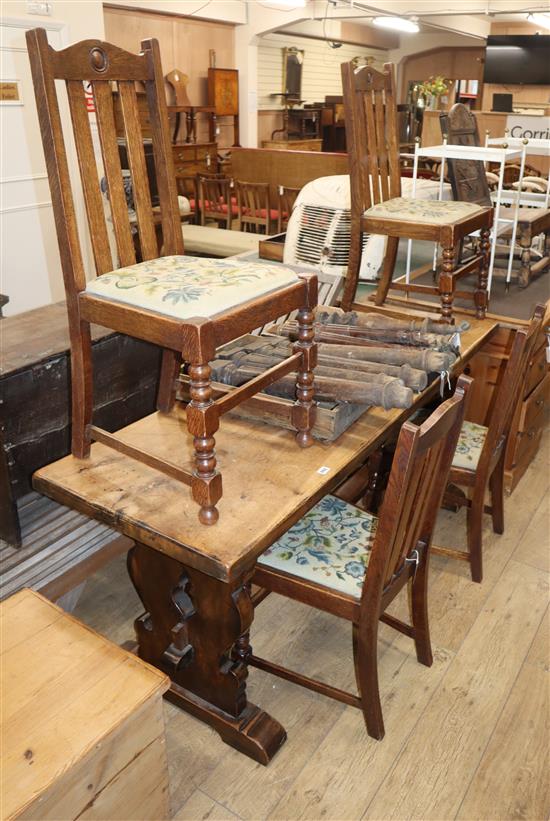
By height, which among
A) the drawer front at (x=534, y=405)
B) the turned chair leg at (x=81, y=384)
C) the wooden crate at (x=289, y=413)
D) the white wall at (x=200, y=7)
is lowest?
the drawer front at (x=534, y=405)

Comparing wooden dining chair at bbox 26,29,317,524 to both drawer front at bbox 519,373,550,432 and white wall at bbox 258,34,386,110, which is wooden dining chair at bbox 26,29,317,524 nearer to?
drawer front at bbox 519,373,550,432

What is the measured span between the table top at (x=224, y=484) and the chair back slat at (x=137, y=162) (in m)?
0.50

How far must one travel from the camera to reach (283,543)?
1.70 metres

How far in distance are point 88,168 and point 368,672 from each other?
134 centimetres

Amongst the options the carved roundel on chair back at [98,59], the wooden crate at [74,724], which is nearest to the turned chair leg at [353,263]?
the carved roundel on chair back at [98,59]

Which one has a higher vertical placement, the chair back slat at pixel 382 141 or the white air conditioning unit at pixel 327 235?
the chair back slat at pixel 382 141

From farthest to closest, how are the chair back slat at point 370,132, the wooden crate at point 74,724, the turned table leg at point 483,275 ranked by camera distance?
the turned table leg at point 483,275
the chair back slat at point 370,132
the wooden crate at point 74,724

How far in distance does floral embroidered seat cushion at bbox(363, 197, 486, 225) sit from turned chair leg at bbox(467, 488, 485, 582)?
971mm

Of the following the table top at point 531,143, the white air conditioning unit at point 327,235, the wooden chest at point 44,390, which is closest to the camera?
the wooden chest at point 44,390

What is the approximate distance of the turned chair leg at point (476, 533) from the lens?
7.29 ft

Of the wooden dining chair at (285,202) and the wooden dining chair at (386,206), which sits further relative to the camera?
the wooden dining chair at (285,202)

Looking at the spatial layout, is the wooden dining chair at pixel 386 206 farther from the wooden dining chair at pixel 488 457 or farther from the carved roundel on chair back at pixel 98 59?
the carved roundel on chair back at pixel 98 59

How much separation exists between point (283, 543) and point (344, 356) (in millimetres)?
560

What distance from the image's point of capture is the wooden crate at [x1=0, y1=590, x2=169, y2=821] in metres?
1.16
